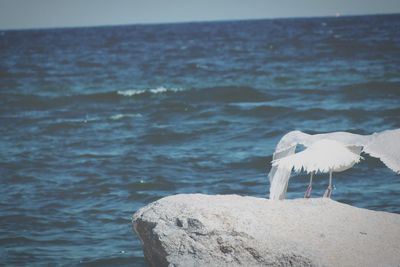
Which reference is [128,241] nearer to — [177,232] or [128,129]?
[177,232]

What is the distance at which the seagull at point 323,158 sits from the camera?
5.35 m

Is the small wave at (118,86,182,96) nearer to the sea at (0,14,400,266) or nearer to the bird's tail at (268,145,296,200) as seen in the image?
the sea at (0,14,400,266)

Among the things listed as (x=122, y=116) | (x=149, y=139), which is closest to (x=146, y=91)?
(x=122, y=116)

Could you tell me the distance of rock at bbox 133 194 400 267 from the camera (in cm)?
433

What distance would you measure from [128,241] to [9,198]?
269 centimetres

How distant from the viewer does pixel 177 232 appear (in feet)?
15.1

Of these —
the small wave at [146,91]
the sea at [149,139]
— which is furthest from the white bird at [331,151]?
the small wave at [146,91]

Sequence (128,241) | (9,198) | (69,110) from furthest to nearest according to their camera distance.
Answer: (69,110) < (9,198) < (128,241)

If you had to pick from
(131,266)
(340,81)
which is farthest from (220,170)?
(340,81)

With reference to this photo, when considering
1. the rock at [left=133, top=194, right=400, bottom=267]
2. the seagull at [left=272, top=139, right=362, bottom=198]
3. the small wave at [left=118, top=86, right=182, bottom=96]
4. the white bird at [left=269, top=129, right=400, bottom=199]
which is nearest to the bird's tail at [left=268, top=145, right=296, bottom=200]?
the white bird at [left=269, top=129, right=400, bottom=199]

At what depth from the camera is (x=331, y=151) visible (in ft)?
17.9

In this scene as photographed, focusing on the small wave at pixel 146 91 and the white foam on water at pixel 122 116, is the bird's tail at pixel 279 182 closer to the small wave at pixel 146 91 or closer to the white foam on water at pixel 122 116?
the white foam on water at pixel 122 116

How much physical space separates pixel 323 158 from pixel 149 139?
27.9 ft

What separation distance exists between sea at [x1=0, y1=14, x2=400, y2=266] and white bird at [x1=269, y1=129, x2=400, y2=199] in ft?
6.01
